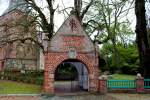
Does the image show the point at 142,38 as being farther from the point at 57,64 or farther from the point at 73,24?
the point at 57,64

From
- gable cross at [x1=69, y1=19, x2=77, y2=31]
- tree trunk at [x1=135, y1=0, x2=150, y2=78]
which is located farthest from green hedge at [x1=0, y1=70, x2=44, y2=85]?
tree trunk at [x1=135, y1=0, x2=150, y2=78]

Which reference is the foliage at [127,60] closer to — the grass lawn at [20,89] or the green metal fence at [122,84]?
the grass lawn at [20,89]

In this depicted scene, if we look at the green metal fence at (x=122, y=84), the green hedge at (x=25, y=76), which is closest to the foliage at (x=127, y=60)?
the green hedge at (x=25, y=76)

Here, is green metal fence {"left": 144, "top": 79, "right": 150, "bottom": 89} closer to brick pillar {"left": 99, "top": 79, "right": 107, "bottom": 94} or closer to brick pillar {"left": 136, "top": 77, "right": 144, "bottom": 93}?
brick pillar {"left": 136, "top": 77, "right": 144, "bottom": 93}

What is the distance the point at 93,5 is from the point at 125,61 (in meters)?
17.2

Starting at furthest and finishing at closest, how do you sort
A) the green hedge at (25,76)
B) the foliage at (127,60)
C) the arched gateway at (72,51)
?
the foliage at (127,60) < the green hedge at (25,76) < the arched gateway at (72,51)

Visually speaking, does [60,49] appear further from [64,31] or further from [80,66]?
[80,66]

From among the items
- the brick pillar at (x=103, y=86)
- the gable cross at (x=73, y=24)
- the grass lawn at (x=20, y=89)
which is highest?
the gable cross at (x=73, y=24)

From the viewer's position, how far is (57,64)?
2117cm

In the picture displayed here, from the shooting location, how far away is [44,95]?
2012cm

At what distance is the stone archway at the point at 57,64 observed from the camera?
68.2 ft

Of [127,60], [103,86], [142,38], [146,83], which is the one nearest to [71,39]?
[103,86]

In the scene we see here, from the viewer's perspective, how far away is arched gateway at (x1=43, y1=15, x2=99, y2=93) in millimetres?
21078

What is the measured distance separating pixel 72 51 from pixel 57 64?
1.48 meters
